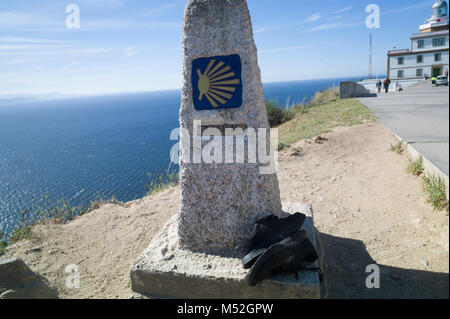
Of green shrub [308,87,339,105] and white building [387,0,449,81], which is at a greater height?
white building [387,0,449,81]

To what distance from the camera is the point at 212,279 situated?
8.59 ft

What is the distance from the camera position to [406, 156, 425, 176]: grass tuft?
4.52 meters

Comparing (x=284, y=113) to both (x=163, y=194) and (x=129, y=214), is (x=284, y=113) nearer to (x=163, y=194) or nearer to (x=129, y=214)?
(x=163, y=194)

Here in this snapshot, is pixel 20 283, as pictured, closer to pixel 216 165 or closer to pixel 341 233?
pixel 216 165

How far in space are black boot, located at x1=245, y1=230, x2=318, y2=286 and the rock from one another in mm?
2378

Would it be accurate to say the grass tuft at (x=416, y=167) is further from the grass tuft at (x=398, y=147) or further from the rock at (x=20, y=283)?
the rock at (x=20, y=283)

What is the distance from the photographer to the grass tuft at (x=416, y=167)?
4519 millimetres

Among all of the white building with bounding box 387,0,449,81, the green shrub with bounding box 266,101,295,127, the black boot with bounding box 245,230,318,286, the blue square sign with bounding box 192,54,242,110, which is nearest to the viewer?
the black boot with bounding box 245,230,318,286

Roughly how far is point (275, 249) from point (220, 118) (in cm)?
136

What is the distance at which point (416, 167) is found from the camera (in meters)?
4.69

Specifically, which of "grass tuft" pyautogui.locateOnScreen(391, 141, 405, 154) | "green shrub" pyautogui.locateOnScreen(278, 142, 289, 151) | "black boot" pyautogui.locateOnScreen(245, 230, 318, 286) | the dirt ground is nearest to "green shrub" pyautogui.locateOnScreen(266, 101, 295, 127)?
"green shrub" pyautogui.locateOnScreen(278, 142, 289, 151)

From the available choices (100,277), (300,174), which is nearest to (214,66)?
(100,277)

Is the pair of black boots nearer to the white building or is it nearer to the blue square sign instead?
the blue square sign

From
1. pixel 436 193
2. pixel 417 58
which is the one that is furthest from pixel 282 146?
pixel 417 58
